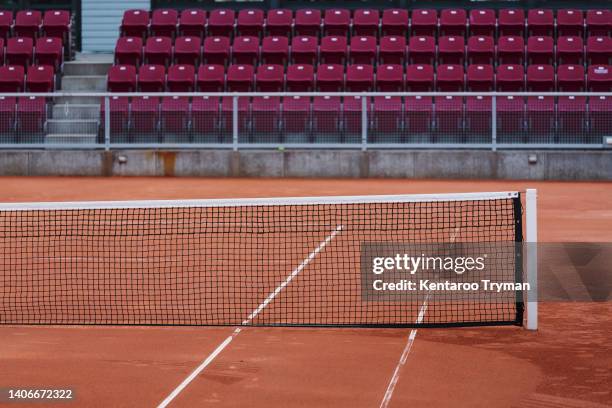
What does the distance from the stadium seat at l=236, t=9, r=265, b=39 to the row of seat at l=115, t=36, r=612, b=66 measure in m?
0.79

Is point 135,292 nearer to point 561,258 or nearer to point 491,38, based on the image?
point 561,258

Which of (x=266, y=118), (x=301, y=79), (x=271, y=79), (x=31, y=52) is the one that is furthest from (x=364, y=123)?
(x=31, y=52)

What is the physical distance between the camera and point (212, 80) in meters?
22.4

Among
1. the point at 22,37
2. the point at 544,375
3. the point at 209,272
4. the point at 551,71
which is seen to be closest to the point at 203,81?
the point at 22,37

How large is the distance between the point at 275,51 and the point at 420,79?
3.53 metres

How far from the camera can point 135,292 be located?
969cm

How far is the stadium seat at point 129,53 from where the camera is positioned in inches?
934

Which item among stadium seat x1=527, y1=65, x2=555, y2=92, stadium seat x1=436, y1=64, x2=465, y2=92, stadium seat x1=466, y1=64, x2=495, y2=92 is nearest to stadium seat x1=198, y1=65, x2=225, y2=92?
stadium seat x1=436, y1=64, x2=465, y2=92

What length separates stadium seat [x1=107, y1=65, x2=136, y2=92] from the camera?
22.7 m

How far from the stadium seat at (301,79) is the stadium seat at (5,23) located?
7.70m

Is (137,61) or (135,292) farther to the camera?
(137,61)

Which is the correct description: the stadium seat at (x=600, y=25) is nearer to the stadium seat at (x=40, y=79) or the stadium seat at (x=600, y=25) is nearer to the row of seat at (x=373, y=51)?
the row of seat at (x=373, y=51)

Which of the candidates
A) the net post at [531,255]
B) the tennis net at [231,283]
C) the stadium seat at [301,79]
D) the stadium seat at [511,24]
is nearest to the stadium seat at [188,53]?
the stadium seat at [301,79]

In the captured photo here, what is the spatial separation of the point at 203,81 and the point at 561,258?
1252cm
